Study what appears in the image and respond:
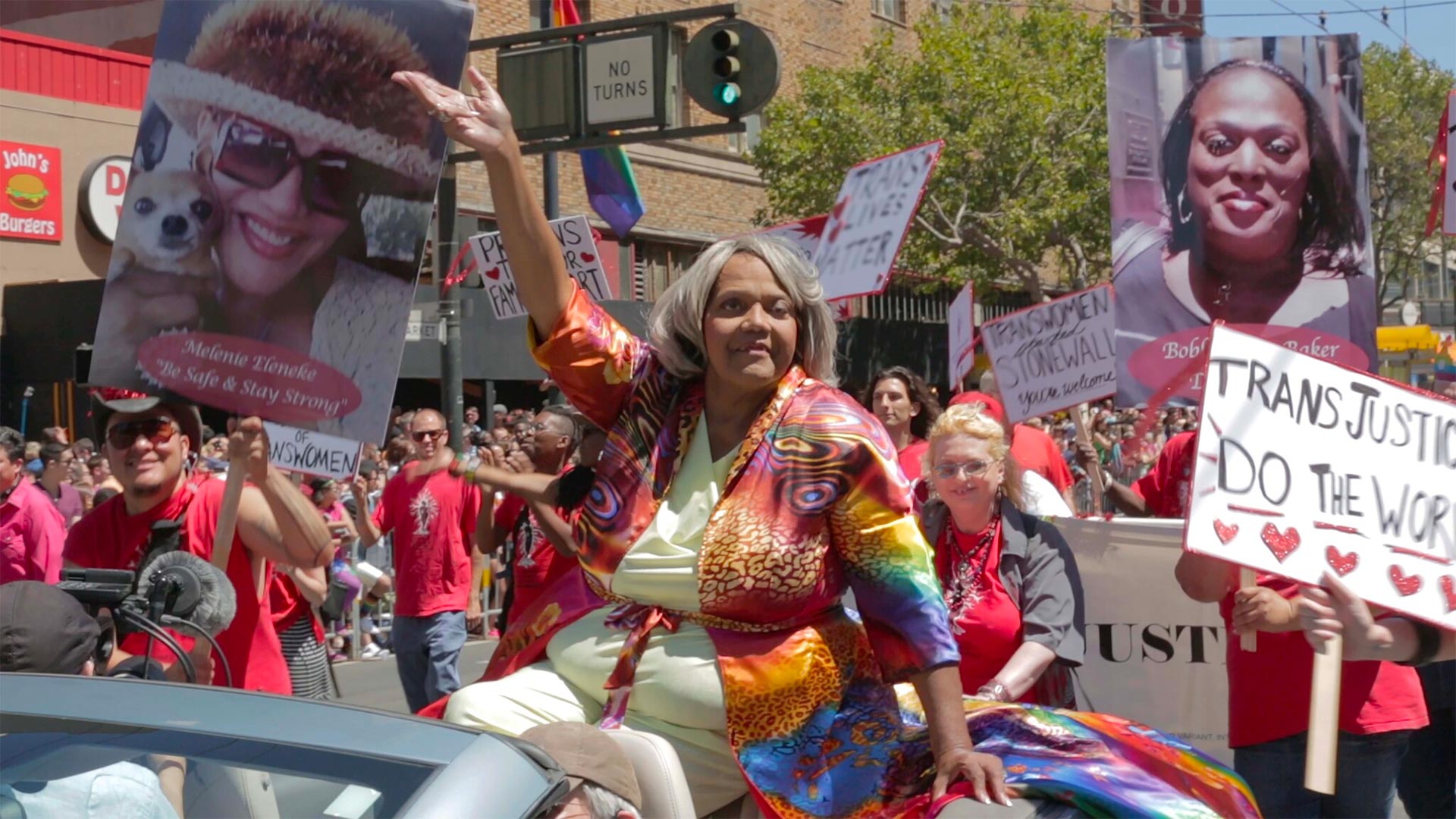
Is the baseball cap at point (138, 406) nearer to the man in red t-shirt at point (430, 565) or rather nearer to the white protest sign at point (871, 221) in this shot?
the man in red t-shirt at point (430, 565)

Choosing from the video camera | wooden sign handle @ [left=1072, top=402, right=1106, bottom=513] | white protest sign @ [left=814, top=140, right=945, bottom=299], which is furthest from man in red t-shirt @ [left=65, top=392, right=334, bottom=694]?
wooden sign handle @ [left=1072, top=402, right=1106, bottom=513]

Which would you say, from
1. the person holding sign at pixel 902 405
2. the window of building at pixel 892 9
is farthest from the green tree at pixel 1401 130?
the person holding sign at pixel 902 405

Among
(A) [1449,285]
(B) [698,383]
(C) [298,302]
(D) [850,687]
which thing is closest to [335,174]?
(C) [298,302]

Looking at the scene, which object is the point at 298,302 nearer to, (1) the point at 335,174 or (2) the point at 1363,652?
(1) the point at 335,174

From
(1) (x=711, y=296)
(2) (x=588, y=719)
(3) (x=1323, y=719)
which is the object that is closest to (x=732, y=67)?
(3) (x=1323, y=719)

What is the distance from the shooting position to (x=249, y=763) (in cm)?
199

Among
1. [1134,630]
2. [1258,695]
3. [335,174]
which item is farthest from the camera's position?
[1134,630]

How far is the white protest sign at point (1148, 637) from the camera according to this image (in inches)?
225

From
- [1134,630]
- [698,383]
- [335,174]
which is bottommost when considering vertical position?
[1134,630]

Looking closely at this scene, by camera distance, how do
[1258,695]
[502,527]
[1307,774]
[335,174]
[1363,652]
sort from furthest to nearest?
[502,527], [335,174], [1258,695], [1363,652], [1307,774]

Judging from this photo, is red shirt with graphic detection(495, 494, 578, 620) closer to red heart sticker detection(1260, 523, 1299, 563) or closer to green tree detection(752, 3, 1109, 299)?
red heart sticker detection(1260, 523, 1299, 563)

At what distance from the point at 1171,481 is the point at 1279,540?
1.80 meters

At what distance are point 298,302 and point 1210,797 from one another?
2.99 metres

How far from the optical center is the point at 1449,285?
75750mm
